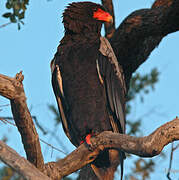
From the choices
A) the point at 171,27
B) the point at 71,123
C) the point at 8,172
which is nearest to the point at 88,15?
the point at 171,27

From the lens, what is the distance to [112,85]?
499cm

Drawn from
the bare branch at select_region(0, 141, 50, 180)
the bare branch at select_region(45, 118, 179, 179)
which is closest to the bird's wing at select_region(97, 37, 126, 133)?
the bare branch at select_region(45, 118, 179, 179)

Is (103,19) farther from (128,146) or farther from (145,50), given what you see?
(128,146)

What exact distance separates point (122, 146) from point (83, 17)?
95.4 inches

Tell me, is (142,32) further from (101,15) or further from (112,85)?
(112,85)

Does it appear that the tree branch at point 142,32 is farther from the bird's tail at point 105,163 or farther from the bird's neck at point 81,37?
the bird's tail at point 105,163

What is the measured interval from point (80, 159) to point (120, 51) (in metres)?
2.26

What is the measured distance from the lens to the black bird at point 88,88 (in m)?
4.70

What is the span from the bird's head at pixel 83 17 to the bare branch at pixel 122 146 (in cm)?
188

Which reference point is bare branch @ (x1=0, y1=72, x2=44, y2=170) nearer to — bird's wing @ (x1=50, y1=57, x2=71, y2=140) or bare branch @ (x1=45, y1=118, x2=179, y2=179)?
bare branch @ (x1=45, y1=118, x2=179, y2=179)

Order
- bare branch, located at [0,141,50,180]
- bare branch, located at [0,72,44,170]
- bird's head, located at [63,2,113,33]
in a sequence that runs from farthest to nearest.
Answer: bird's head, located at [63,2,113,33] → bare branch, located at [0,72,44,170] → bare branch, located at [0,141,50,180]

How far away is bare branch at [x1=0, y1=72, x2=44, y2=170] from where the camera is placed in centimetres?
300

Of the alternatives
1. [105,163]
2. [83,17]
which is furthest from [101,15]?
[105,163]

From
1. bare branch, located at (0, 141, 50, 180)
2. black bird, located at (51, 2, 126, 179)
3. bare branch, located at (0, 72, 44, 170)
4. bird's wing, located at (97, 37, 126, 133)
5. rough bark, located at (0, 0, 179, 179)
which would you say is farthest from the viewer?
bird's wing, located at (97, 37, 126, 133)
